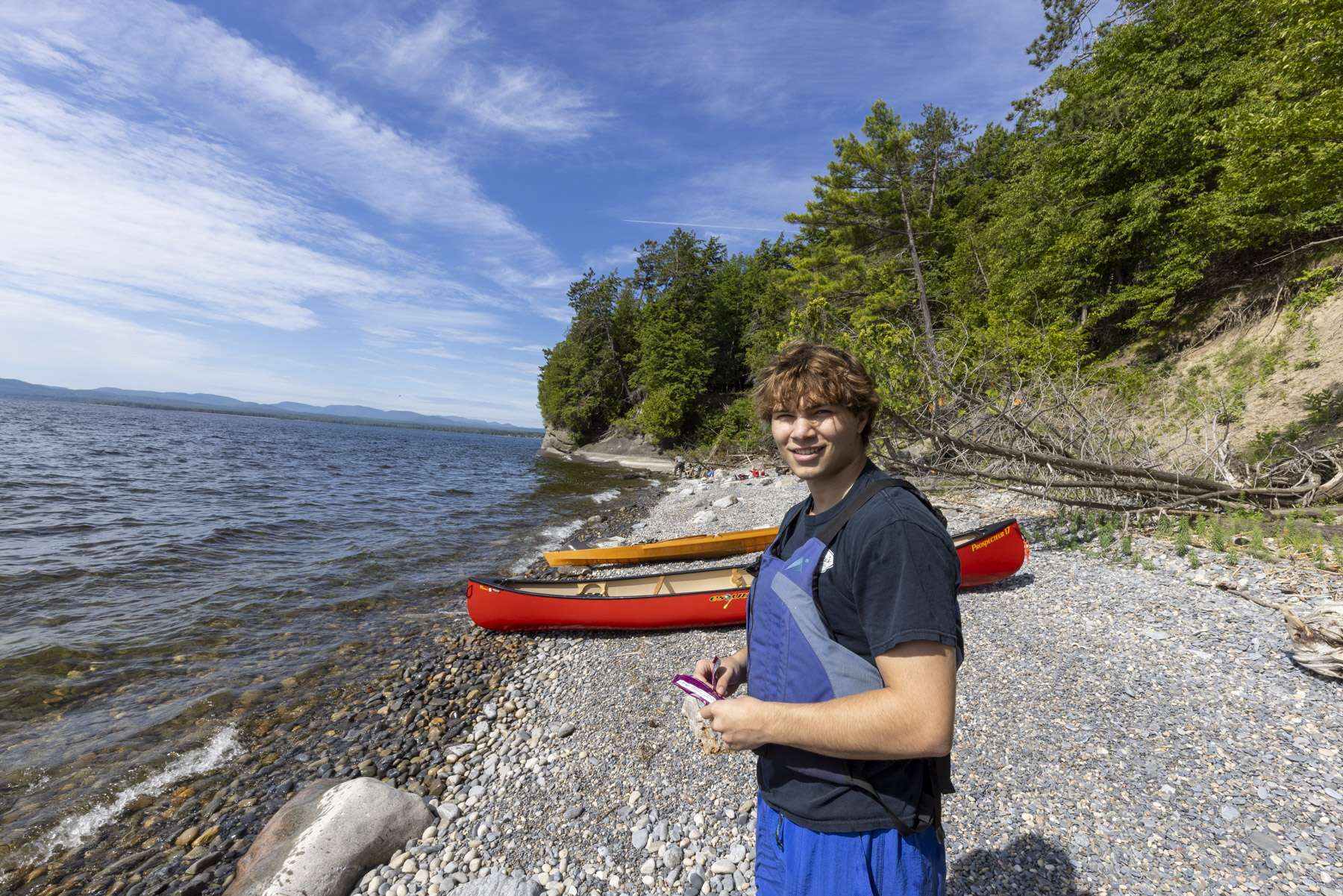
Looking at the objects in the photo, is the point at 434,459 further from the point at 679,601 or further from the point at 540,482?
the point at 679,601

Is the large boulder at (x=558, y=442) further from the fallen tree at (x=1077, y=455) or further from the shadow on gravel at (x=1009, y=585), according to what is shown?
the shadow on gravel at (x=1009, y=585)

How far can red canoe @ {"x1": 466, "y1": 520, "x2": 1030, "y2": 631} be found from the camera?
7.57 meters

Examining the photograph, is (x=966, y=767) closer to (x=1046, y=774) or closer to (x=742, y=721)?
(x=1046, y=774)

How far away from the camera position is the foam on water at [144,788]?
450 centimetres

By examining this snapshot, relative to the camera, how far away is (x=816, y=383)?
171cm

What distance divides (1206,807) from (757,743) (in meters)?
4.27

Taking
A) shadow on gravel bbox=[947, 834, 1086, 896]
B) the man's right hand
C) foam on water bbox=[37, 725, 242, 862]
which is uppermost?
the man's right hand

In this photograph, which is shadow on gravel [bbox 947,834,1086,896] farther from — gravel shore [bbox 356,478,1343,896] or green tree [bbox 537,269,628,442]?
green tree [bbox 537,269,628,442]

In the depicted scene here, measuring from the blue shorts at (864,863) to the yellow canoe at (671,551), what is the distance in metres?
10.8

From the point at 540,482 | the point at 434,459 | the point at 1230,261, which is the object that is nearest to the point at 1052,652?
the point at 1230,261

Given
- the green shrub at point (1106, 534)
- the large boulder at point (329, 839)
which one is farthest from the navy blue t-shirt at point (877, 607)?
the green shrub at point (1106, 534)

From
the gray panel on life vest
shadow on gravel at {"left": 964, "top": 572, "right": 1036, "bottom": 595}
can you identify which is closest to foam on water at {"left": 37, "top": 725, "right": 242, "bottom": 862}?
the gray panel on life vest

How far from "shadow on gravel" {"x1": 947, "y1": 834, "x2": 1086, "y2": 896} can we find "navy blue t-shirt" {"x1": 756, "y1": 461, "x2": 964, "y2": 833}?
260 centimetres

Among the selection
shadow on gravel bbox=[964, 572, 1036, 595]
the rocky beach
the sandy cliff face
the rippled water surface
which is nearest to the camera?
the rocky beach
